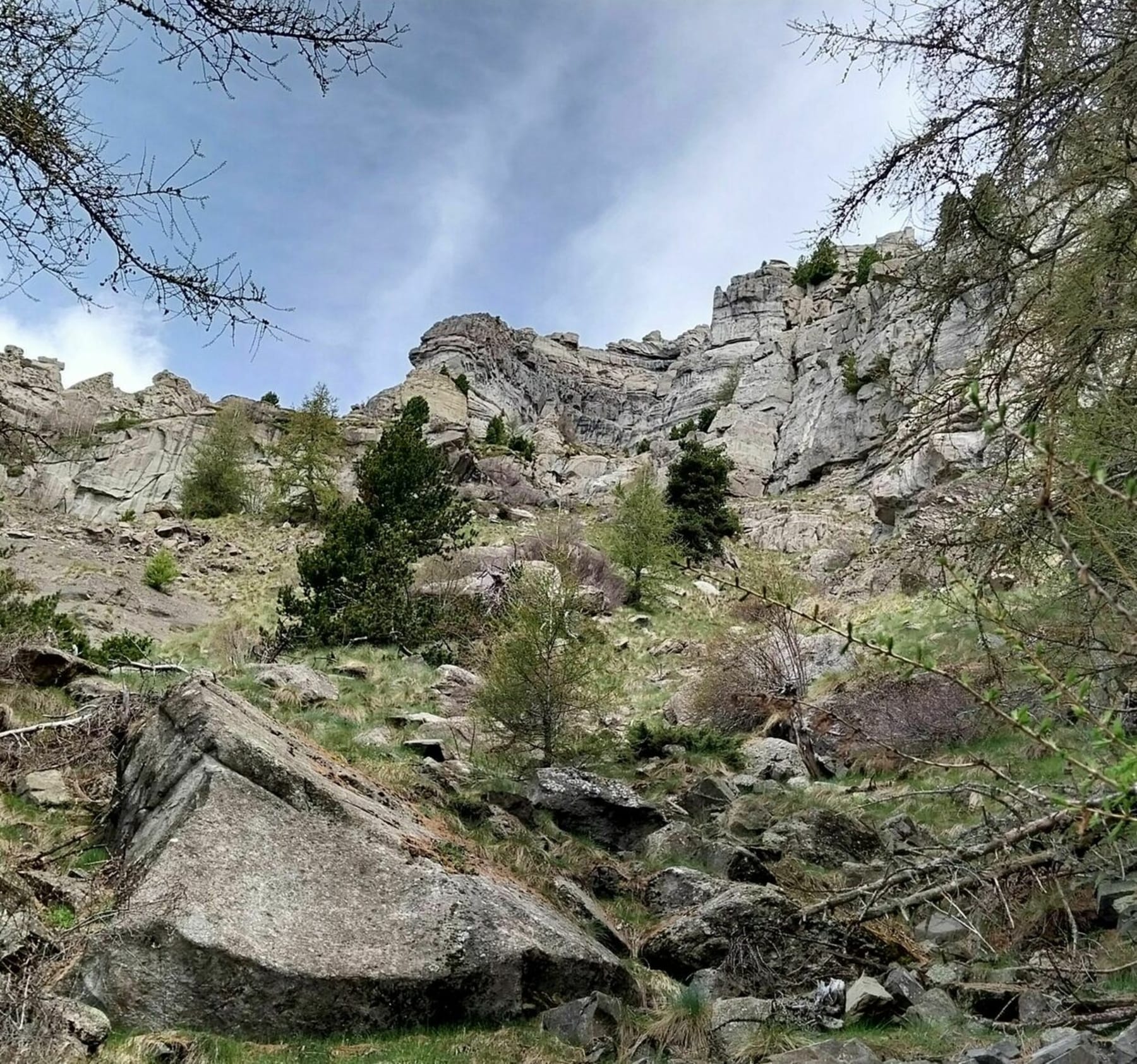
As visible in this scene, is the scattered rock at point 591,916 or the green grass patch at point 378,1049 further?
the scattered rock at point 591,916

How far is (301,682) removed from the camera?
40.4 feet

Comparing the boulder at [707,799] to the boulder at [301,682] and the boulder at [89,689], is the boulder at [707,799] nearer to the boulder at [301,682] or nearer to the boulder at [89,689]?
the boulder at [301,682]

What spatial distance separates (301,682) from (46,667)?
12.4ft

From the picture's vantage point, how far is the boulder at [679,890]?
6586 mm

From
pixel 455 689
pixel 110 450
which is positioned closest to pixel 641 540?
pixel 455 689

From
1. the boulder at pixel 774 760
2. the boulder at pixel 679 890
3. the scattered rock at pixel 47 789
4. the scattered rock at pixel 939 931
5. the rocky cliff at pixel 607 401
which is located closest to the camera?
the scattered rock at pixel 939 931

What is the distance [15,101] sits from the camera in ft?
10.0

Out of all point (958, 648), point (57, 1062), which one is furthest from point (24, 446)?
point (958, 648)

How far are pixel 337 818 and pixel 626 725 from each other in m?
9.36

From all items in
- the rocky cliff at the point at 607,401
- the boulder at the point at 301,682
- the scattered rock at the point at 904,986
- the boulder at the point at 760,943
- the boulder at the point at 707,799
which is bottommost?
the scattered rock at the point at 904,986

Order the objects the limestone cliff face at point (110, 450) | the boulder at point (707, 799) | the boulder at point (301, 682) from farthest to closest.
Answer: the limestone cliff face at point (110, 450) < the boulder at point (301, 682) < the boulder at point (707, 799)

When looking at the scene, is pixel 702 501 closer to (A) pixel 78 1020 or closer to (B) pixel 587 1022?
(B) pixel 587 1022

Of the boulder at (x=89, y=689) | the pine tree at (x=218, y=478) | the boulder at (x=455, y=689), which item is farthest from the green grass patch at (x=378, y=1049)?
→ the pine tree at (x=218, y=478)

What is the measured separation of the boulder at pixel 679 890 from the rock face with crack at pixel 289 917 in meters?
1.47
